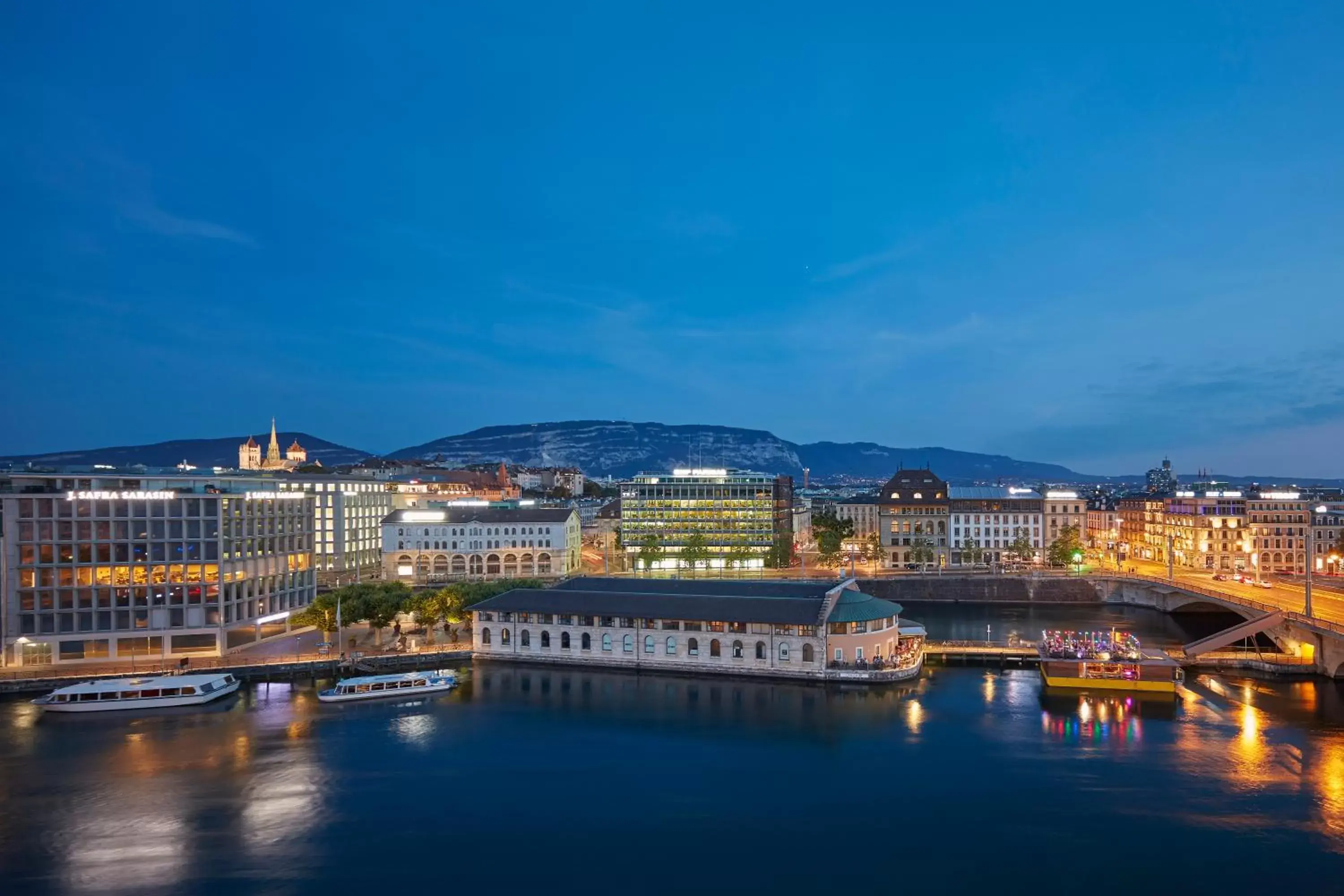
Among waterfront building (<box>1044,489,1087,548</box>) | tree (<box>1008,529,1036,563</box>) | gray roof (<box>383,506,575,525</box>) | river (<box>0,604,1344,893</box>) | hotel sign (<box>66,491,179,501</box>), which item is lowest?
river (<box>0,604,1344,893</box>)

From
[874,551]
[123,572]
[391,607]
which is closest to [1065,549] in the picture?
[874,551]

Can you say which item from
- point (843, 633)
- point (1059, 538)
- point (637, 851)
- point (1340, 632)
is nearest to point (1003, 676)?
point (843, 633)

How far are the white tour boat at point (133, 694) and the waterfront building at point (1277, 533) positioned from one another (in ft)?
355

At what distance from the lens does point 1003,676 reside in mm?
56125

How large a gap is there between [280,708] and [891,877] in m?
36.5

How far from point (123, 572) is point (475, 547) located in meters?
48.1

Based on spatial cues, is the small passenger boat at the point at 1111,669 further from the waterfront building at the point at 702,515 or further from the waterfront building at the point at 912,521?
the waterfront building at the point at 702,515

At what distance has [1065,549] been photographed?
102 meters

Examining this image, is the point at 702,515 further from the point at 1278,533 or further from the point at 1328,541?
the point at 1328,541

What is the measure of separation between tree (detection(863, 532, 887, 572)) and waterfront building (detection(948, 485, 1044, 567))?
8.81 meters

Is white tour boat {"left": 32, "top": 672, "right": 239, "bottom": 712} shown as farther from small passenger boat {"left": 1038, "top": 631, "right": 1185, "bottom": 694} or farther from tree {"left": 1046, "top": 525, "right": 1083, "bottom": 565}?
tree {"left": 1046, "top": 525, "right": 1083, "bottom": 565}

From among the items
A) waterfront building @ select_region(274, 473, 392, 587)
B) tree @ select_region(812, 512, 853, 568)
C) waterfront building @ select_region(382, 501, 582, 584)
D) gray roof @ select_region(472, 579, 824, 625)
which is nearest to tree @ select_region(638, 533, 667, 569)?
waterfront building @ select_region(382, 501, 582, 584)

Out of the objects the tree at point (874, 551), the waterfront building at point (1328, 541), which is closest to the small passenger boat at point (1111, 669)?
the tree at point (874, 551)

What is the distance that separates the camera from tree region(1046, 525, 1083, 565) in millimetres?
101625
